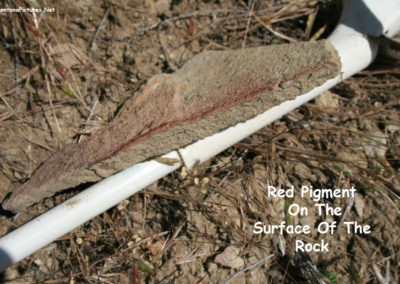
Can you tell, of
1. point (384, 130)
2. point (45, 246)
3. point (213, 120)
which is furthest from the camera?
point (384, 130)

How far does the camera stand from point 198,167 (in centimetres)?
159

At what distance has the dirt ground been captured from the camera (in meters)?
1.47

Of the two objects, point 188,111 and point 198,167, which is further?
point 198,167

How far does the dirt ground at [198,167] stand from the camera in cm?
147

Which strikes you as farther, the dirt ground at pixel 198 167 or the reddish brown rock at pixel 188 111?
the dirt ground at pixel 198 167

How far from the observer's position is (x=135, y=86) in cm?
167

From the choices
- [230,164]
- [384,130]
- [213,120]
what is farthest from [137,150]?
[384,130]

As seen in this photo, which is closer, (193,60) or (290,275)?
(290,275)

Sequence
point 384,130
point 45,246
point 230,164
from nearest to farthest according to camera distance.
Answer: point 45,246 < point 230,164 < point 384,130

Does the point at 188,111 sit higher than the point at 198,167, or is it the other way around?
the point at 188,111

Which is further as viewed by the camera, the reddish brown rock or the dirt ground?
the dirt ground

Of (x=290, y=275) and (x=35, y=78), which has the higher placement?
(x=35, y=78)

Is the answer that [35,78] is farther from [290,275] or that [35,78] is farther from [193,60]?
[290,275]

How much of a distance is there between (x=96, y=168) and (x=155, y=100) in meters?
0.30
